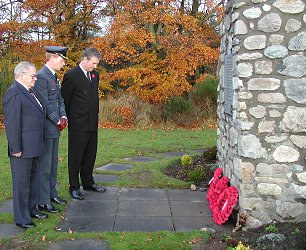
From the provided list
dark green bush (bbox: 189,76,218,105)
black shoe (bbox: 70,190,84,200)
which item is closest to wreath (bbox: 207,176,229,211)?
black shoe (bbox: 70,190,84,200)

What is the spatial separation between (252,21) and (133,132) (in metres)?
8.86

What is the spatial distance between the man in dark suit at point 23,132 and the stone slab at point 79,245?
586 millimetres

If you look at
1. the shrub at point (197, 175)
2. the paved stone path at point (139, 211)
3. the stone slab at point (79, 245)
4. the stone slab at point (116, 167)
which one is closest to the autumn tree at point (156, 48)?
the stone slab at point (116, 167)

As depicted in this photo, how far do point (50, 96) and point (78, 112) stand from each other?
0.66 metres

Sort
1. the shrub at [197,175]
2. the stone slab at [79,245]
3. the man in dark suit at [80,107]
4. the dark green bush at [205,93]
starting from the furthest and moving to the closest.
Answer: the dark green bush at [205,93]
the shrub at [197,175]
the man in dark suit at [80,107]
the stone slab at [79,245]

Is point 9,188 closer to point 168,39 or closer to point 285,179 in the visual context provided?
point 285,179

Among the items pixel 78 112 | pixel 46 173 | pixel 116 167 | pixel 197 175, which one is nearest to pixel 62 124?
pixel 78 112

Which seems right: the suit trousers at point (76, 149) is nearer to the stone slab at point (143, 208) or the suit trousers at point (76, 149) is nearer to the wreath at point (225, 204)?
the stone slab at point (143, 208)

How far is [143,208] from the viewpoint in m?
5.62

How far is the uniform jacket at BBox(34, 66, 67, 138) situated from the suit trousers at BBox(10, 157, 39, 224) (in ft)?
1.90

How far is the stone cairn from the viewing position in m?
4.66

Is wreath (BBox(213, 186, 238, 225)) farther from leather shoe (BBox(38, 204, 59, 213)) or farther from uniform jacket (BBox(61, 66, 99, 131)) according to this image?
uniform jacket (BBox(61, 66, 99, 131))

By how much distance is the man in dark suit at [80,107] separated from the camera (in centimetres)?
590

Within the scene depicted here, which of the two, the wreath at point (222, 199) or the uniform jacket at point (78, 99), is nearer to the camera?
the wreath at point (222, 199)
